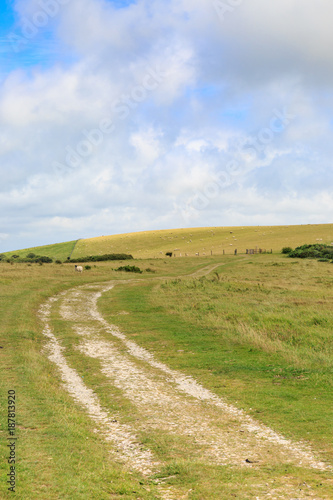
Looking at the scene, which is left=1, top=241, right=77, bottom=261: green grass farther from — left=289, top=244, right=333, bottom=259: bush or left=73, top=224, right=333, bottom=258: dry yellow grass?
left=289, top=244, right=333, bottom=259: bush

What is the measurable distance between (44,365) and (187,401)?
600cm

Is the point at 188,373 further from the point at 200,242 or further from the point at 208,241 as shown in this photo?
the point at 208,241

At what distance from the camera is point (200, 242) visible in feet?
397

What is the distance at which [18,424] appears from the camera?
30.7ft

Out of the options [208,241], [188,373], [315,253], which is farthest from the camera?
[208,241]

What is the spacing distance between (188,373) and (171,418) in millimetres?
4194

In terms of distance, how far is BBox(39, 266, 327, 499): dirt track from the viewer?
791 cm

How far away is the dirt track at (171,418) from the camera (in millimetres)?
7910

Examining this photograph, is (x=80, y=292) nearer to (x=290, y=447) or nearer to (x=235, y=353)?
(x=235, y=353)

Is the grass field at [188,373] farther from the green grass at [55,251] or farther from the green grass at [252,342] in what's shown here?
the green grass at [55,251]

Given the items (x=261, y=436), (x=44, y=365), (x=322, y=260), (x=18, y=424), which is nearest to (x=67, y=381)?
(x=44, y=365)

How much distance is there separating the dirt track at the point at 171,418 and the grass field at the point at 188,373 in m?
0.26

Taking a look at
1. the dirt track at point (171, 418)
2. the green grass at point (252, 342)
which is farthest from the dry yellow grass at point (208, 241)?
the dirt track at point (171, 418)

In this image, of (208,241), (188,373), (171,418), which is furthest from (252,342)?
(208,241)
